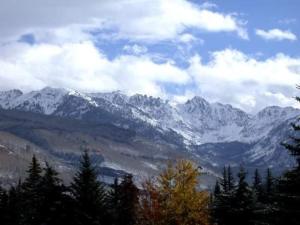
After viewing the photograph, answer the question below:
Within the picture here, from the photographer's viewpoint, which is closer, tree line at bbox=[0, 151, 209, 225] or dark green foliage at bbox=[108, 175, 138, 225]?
tree line at bbox=[0, 151, 209, 225]

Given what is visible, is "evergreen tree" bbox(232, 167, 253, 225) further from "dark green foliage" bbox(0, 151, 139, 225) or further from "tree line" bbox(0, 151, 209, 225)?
"dark green foliage" bbox(0, 151, 139, 225)

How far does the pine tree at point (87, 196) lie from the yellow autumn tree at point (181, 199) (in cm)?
624

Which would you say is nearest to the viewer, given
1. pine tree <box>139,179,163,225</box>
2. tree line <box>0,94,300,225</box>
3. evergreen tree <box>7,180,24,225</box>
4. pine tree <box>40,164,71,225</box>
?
pine tree <box>40,164,71,225</box>

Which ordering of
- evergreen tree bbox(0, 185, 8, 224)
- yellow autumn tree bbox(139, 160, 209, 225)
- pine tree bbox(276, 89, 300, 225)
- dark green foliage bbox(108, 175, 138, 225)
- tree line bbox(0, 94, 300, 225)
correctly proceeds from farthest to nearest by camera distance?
1. dark green foliage bbox(108, 175, 138, 225)
2. evergreen tree bbox(0, 185, 8, 224)
3. yellow autumn tree bbox(139, 160, 209, 225)
4. tree line bbox(0, 94, 300, 225)
5. pine tree bbox(276, 89, 300, 225)

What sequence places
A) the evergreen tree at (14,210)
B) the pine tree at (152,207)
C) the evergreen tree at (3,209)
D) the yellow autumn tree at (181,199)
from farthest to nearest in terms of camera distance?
the evergreen tree at (14,210), the evergreen tree at (3,209), the pine tree at (152,207), the yellow autumn tree at (181,199)

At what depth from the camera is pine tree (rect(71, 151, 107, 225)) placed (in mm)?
45656

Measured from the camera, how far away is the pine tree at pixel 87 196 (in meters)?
45.7

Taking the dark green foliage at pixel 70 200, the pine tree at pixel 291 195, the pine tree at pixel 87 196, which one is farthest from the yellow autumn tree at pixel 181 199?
the pine tree at pixel 291 195

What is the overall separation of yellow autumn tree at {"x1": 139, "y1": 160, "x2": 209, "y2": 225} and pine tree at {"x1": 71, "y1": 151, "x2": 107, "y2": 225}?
6.24m

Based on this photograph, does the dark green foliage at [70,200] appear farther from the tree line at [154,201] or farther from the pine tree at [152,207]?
the pine tree at [152,207]

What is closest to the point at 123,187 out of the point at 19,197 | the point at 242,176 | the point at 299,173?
the point at 19,197

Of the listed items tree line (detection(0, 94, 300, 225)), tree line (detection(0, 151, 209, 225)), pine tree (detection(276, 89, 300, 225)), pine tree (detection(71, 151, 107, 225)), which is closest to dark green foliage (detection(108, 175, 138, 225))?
tree line (detection(0, 151, 209, 225))

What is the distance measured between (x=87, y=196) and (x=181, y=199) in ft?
26.5

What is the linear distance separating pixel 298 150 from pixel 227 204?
2172 centimetres
